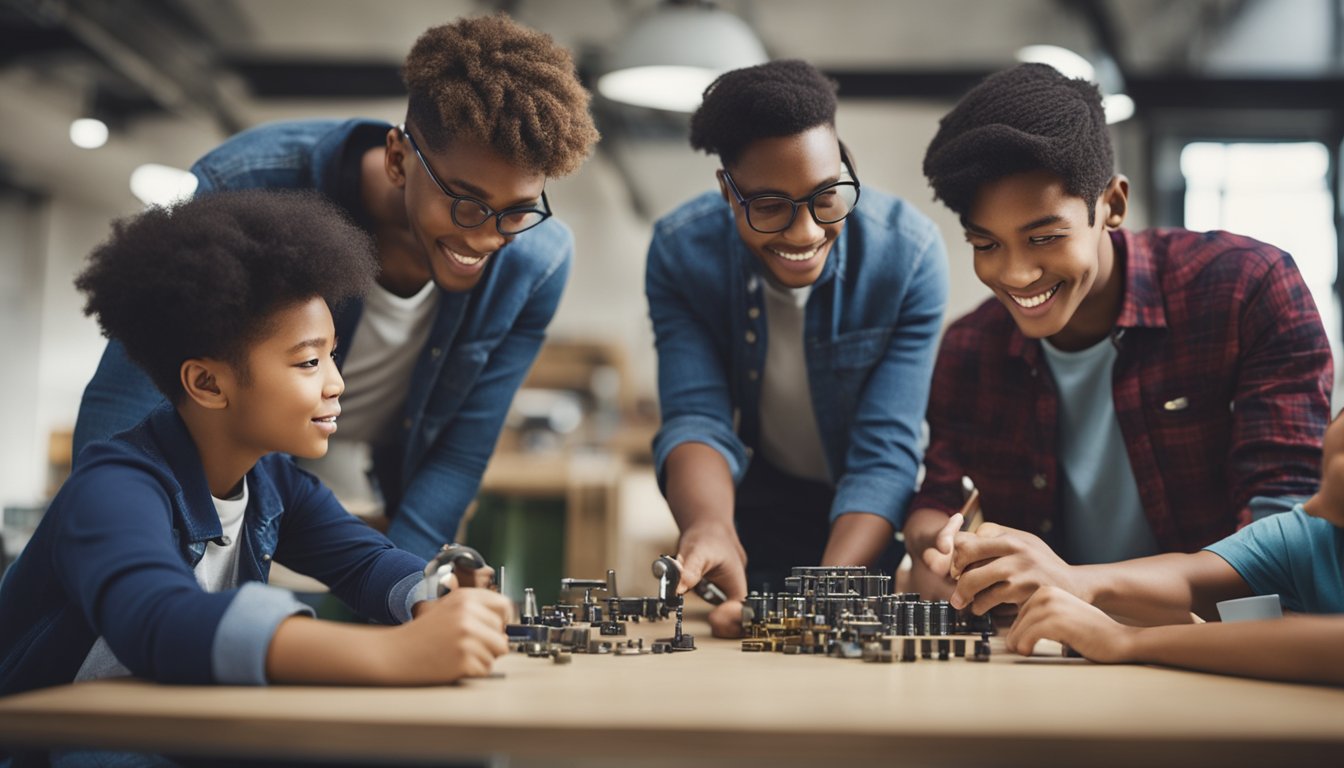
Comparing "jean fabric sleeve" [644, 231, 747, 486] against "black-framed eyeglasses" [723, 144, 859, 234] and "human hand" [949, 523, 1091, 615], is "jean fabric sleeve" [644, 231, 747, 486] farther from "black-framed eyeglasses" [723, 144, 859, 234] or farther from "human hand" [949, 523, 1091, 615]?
"human hand" [949, 523, 1091, 615]

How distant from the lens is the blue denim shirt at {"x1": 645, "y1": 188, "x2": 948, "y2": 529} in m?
2.65

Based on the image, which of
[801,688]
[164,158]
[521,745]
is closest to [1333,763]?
[801,688]

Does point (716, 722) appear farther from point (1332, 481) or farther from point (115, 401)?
point (115, 401)

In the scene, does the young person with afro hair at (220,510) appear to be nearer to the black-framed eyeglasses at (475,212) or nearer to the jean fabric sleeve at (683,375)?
the black-framed eyeglasses at (475,212)

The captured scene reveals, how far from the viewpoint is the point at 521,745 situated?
41.2 inches

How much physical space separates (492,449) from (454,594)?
1312 mm

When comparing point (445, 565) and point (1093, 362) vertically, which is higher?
point (1093, 362)

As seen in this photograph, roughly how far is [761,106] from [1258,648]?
1380 millimetres

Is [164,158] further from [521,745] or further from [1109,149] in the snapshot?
[521,745]

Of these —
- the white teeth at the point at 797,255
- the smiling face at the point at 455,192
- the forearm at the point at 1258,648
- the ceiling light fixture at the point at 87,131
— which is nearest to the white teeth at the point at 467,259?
the smiling face at the point at 455,192

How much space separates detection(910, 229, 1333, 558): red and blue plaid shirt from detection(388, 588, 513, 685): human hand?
1.33 metres

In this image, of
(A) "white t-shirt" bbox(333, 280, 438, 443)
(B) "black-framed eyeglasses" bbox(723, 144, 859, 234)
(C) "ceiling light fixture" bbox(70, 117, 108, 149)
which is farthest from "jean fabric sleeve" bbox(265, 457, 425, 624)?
(C) "ceiling light fixture" bbox(70, 117, 108, 149)

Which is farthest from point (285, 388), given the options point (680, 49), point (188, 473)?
point (680, 49)

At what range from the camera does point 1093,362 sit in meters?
2.42
